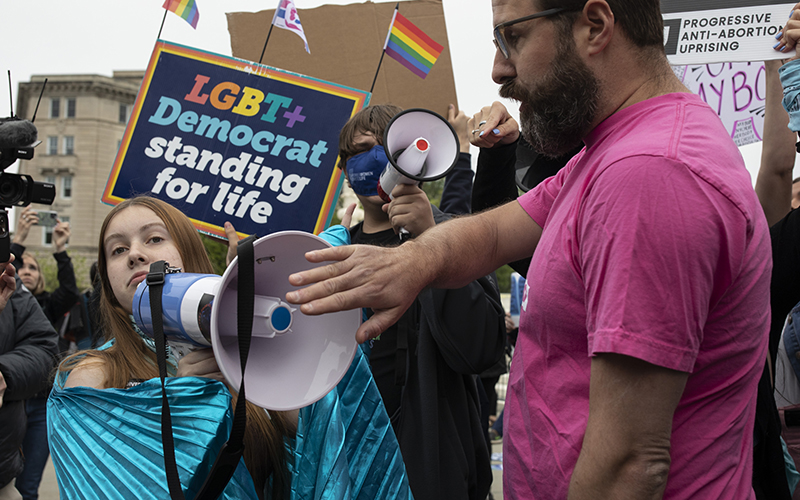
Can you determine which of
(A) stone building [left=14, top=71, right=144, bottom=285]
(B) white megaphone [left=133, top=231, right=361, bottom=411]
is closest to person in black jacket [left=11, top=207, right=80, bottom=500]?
(B) white megaphone [left=133, top=231, right=361, bottom=411]

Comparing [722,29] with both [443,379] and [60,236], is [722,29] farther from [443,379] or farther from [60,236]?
[60,236]

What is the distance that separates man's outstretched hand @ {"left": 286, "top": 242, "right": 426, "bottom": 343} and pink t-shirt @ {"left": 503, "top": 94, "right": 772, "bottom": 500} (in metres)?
0.28

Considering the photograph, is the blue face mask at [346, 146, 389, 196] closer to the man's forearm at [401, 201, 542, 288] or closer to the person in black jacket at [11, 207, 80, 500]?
the man's forearm at [401, 201, 542, 288]

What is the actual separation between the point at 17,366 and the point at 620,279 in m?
3.37

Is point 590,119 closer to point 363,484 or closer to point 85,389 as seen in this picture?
point 363,484

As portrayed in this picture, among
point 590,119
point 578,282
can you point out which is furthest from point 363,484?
point 590,119

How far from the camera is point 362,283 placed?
1273mm

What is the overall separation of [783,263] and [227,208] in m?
2.50

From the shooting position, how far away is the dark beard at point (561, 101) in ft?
4.32

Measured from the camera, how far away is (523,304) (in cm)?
141

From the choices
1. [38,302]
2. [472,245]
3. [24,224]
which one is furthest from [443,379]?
[24,224]

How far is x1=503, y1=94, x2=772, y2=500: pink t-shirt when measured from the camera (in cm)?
101

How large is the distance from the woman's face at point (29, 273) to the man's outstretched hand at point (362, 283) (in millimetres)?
5134

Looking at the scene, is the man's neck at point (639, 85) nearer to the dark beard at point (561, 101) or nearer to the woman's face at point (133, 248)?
the dark beard at point (561, 101)
